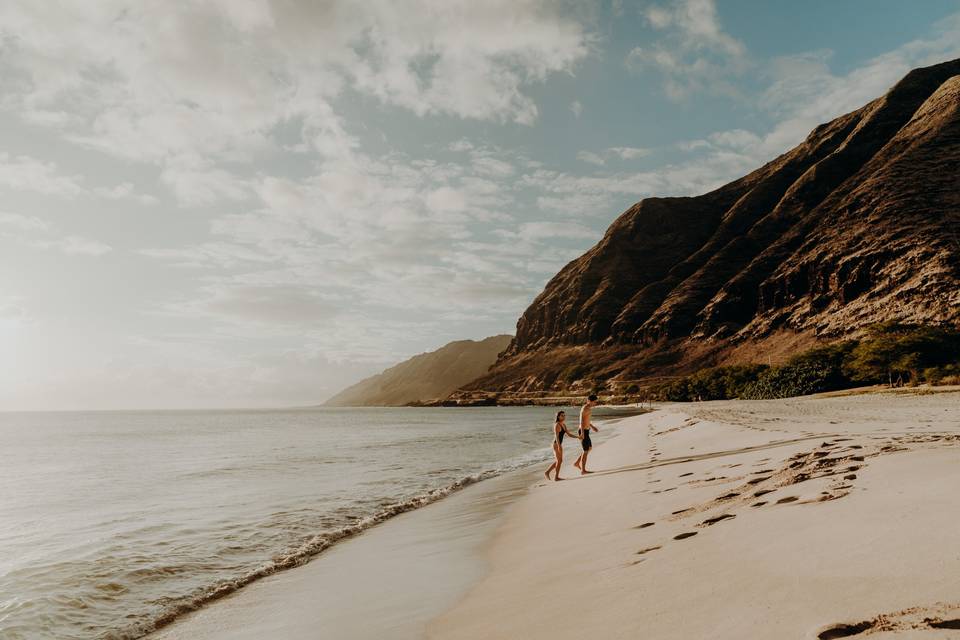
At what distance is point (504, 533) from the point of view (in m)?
11.2

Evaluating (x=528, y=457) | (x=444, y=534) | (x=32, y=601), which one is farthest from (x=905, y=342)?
(x=32, y=601)

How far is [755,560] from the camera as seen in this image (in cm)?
503

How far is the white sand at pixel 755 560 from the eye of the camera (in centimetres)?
360

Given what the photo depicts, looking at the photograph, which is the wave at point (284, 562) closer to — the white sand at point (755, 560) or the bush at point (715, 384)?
the white sand at point (755, 560)

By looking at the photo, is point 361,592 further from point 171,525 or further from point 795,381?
point 795,381

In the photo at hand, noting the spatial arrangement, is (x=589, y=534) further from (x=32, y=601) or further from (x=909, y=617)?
(x=32, y=601)

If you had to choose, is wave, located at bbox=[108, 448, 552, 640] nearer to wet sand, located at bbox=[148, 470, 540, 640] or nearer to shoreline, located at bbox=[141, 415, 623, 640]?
shoreline, located at bbox=[141, 415, 623, 640]

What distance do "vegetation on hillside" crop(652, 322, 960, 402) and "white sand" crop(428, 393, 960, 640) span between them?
52.0m

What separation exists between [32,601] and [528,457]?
23.1m

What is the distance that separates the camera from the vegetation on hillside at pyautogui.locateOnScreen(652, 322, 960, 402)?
176ft

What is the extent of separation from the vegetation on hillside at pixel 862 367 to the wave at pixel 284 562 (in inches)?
2025

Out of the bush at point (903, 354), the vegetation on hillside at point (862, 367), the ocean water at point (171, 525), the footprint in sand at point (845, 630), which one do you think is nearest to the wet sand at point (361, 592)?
the ocean water at point (171, 525)

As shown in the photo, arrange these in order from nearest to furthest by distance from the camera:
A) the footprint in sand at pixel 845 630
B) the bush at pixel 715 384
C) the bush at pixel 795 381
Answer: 1. the footprint in sand at pixel 845 630
2. the bush at pixel 795 381
3. the bush at pixel 715 384

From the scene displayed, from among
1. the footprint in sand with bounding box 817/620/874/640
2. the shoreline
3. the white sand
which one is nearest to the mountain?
the white sand
